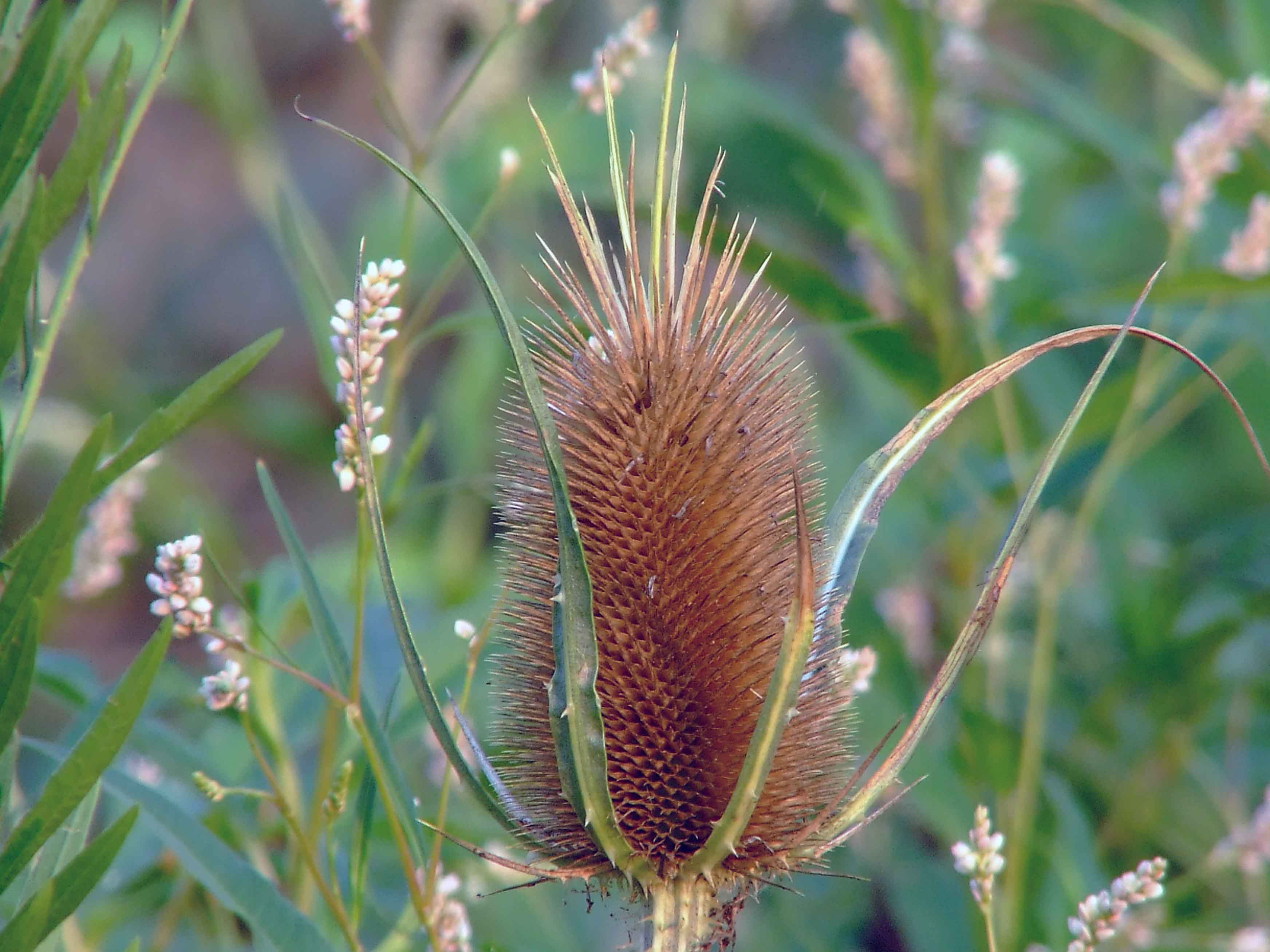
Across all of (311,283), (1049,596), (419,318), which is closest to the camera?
(419,318)

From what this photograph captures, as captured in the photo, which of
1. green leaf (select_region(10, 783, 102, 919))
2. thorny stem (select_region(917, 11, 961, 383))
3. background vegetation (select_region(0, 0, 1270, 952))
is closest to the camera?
green leaf (select_region(10, 783, 102, 919))

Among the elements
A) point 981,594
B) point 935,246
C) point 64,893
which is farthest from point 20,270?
point 935,246

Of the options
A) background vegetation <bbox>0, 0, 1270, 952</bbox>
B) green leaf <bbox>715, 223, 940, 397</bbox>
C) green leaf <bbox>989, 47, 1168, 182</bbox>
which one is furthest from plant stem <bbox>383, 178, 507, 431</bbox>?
green leaf <bbox>989, 47, 1168, 182</bbox>

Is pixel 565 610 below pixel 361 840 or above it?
above

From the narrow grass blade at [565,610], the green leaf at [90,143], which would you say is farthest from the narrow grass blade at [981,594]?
the green leaf at [90,143]

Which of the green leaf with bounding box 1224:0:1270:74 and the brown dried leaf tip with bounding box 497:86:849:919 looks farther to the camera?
the green leaf with bounding box 1224:0:1270:74

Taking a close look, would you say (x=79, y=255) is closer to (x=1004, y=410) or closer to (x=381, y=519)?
(x=381, y=519)

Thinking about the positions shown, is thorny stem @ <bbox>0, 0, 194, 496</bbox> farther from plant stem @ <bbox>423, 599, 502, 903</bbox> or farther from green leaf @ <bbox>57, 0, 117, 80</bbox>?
plant stem @ <bbox>423, 599, 502, 903</bbox>
